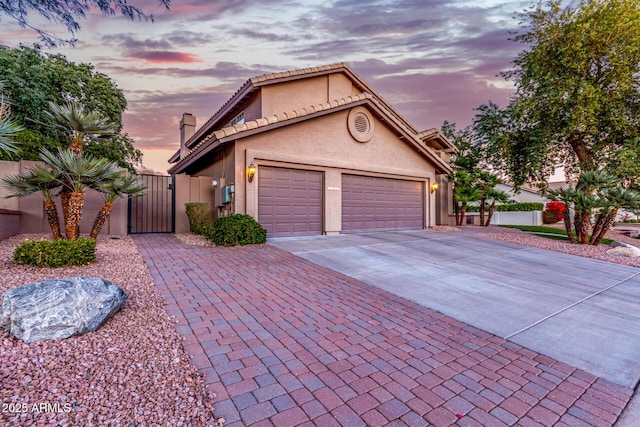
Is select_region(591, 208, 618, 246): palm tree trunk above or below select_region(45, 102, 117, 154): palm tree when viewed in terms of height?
below

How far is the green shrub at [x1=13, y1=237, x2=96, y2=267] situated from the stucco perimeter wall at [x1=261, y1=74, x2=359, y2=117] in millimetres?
7908

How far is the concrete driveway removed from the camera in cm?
338

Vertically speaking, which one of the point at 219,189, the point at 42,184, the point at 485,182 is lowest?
the point at 42,184

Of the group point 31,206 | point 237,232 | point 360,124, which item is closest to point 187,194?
point 31,206

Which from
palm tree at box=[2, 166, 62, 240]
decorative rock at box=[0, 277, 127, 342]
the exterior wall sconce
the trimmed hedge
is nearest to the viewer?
decorative rock at box=[0, 277, 127, 342]

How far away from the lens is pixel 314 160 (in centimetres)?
1086

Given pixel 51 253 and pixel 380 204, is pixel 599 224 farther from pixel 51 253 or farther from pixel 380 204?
pixel 51 253

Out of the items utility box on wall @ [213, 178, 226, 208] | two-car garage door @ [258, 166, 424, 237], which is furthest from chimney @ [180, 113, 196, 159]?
two-car garage door @ [258, 166, 424, 237]

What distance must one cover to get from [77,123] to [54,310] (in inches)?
199

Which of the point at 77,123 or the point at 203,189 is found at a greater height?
the point at 77,123

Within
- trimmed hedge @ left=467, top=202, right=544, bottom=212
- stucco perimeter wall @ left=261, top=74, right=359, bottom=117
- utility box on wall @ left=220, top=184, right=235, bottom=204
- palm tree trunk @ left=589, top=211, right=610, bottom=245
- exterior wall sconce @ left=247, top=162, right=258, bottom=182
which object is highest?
stucco perimeter wall @ left=261, top=74, right=359, bottom=117

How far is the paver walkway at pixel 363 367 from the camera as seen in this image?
2236 millimetres

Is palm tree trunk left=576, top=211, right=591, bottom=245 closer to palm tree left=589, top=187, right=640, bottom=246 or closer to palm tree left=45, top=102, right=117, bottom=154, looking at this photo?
palm tree left=589, top=187, right=640, bottom=246

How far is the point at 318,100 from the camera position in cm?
1327
